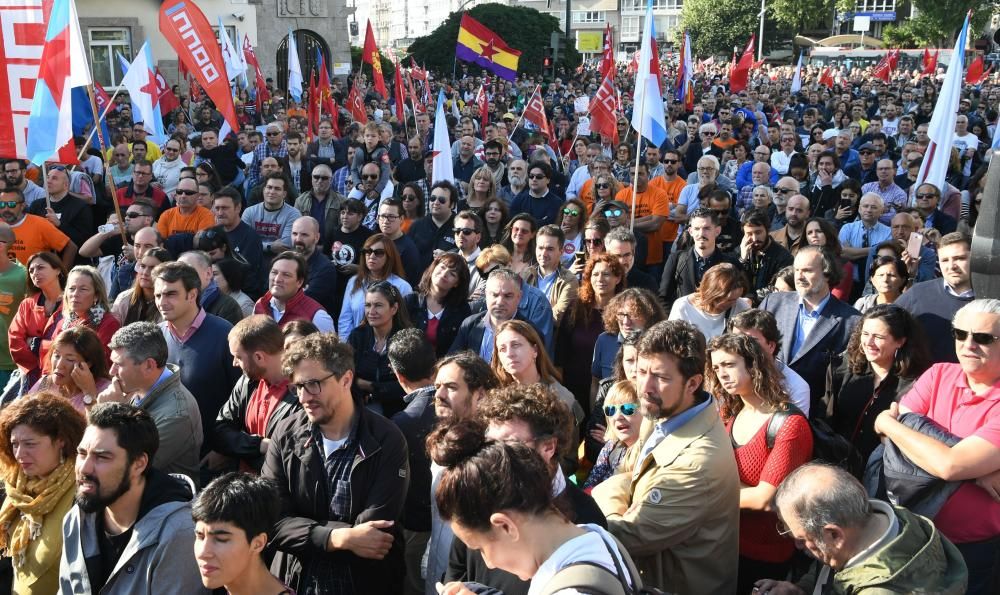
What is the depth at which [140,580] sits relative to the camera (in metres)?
3.28

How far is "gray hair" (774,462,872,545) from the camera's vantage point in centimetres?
277

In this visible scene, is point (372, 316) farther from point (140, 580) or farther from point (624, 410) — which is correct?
point (140, 580)

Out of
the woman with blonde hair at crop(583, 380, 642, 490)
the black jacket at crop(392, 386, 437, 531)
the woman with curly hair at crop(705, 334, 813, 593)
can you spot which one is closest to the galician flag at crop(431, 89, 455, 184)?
the black jacket at crop(392, 386, 437, 531)

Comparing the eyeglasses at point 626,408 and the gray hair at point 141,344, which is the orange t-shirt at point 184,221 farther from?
the eyeglasses at point 626,408

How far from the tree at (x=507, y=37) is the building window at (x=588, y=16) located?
62656mm

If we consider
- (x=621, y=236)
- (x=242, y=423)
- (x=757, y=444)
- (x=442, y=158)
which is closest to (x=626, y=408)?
(x=757, y=444)

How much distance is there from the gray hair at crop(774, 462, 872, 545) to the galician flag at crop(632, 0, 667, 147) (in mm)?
6280

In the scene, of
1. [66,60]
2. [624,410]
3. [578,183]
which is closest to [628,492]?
[624,410]

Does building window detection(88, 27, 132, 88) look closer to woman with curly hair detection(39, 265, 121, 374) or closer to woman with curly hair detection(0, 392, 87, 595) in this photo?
woman with curly hair detection(39, 265, 121, 374)

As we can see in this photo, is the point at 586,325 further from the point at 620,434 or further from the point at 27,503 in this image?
the point at 27,503

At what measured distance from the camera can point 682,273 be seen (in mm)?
6957

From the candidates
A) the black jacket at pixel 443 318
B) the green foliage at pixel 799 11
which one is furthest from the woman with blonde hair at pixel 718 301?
the green foliage at pixel 799 11

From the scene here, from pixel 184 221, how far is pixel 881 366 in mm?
5940

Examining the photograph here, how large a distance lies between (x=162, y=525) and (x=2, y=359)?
3842 mm
